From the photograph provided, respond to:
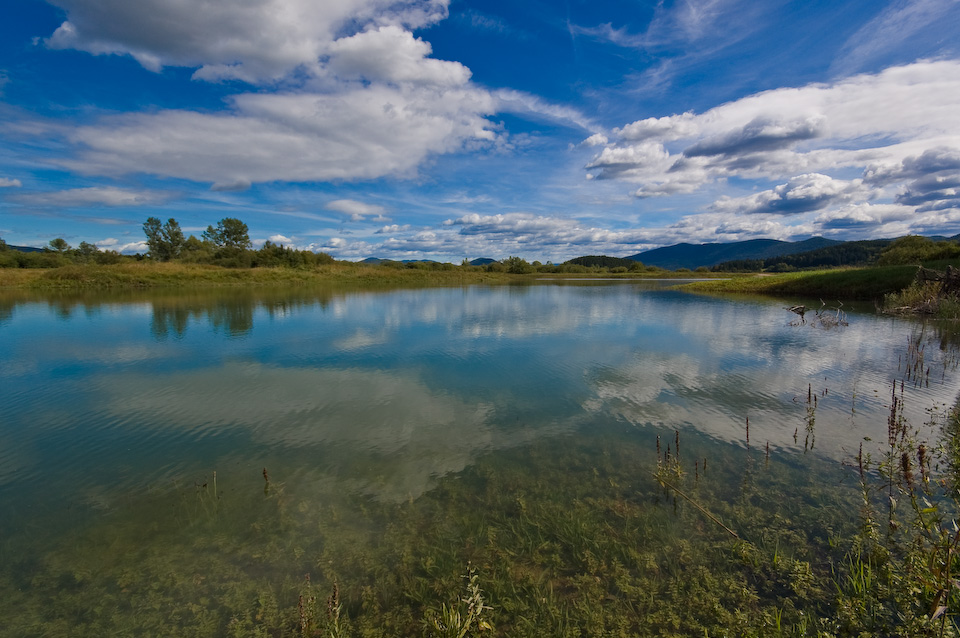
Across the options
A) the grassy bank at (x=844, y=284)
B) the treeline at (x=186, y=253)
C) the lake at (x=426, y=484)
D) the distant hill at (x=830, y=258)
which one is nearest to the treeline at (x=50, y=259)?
the treeline at (x=186, y=253)

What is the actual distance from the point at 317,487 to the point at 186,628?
243 centimetres

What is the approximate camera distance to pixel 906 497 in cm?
555

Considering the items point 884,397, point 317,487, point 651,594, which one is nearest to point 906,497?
point 651,594

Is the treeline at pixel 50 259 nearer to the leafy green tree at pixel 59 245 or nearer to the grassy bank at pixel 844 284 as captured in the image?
the leafy green tree at pixel 59 245

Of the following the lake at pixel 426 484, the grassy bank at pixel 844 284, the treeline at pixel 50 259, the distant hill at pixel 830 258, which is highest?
the distant hill at pixel 830 258

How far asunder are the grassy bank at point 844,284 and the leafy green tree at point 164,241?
309 feet

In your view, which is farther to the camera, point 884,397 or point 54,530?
point 884,397

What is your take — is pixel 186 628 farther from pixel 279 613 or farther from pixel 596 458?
pixel 596 458

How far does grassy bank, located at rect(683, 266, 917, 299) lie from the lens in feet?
95.3

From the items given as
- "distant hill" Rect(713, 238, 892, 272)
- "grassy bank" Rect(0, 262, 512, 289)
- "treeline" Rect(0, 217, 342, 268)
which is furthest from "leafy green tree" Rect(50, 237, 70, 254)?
"distant hill" Rect(713, 238, 892, 272)

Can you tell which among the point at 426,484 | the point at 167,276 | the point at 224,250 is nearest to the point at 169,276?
the point at 167,276

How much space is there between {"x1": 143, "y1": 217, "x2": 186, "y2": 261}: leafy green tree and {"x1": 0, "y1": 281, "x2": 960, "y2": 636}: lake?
76.8 meters

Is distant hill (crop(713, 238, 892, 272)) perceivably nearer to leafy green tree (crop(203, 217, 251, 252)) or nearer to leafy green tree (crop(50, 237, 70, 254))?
leafy green tree (crop(203, 217, 251, 252))

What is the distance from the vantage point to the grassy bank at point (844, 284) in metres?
29.0
